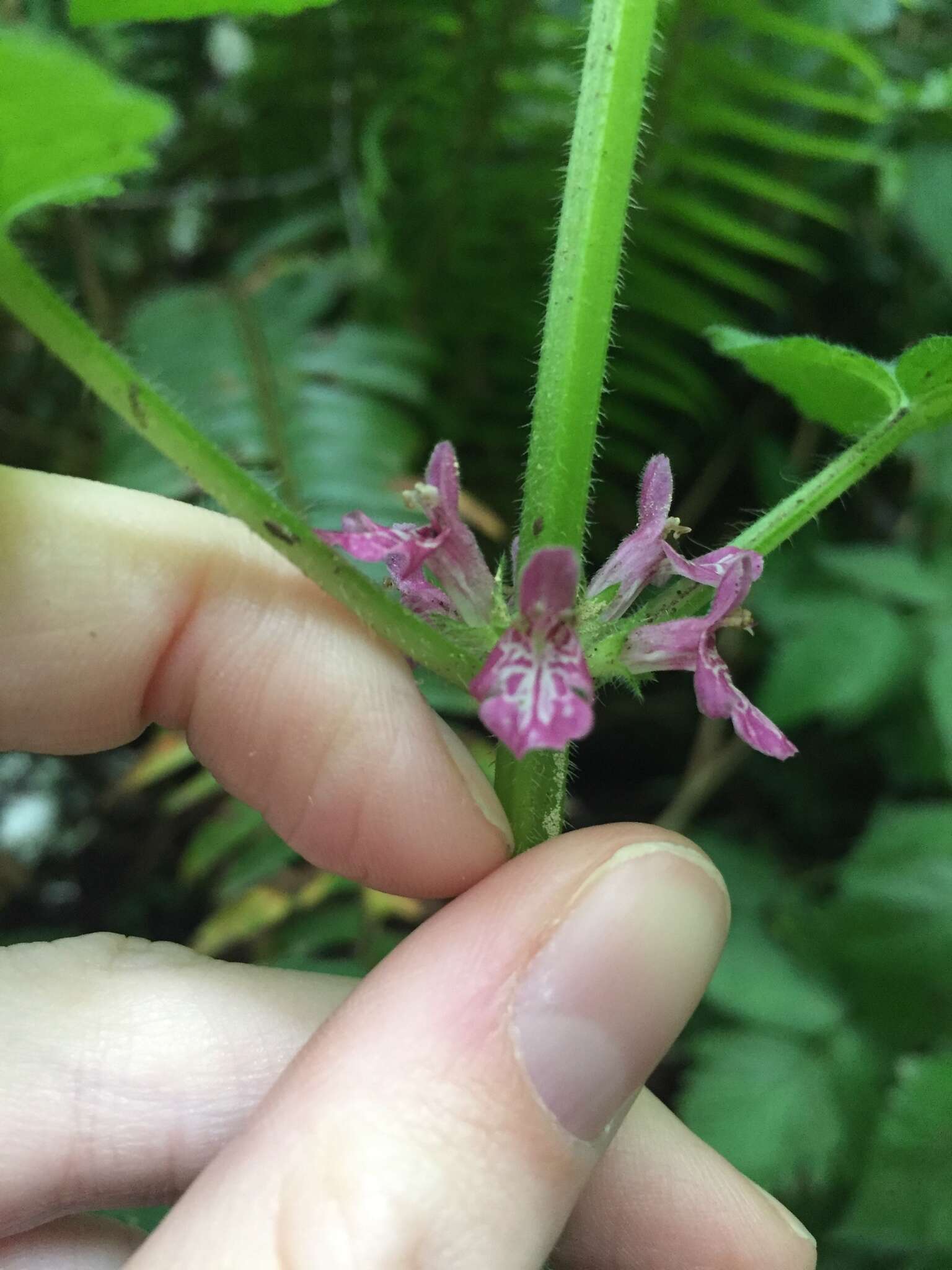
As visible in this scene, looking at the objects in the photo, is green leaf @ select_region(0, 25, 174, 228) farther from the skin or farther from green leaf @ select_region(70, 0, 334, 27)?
the skin

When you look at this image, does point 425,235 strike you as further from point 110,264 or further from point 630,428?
point 110,264

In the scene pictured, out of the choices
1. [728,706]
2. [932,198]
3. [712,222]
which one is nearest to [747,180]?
[712,222]

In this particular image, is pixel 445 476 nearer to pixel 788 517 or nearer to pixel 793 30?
pixel 788 517

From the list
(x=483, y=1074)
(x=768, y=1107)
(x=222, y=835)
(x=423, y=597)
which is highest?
(x=423, y=597)

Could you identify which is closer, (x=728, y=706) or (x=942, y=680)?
(x=728, y=706)

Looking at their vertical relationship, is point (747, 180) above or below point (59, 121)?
below

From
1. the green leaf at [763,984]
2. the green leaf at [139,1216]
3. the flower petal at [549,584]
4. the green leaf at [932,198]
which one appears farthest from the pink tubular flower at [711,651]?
the green leaf at [932,198]
